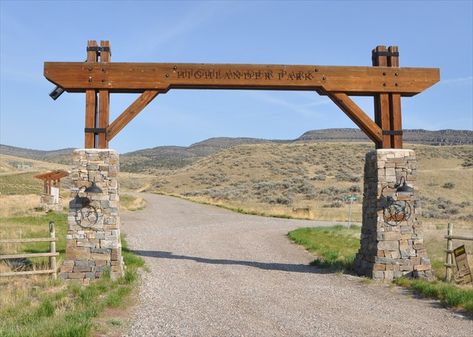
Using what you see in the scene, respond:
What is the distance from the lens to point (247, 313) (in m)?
8.01

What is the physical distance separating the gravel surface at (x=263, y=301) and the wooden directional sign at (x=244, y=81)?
12.2 ft

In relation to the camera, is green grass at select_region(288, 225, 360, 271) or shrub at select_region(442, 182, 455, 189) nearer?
green grass at select_region(288, 225, 360, 271)

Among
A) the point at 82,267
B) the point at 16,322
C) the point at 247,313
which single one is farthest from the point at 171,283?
the point at 16,322

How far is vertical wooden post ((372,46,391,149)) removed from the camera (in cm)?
1163

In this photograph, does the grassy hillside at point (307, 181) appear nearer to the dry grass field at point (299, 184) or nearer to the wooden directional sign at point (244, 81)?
the dry grass field at point (299, 184)

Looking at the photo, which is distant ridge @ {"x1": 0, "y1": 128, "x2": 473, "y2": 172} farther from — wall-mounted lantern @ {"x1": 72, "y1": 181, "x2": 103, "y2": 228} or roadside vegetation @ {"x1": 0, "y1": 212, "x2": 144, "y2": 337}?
roadside vegetation @ {"x1": 0, "y1": 212, "x2": 144, "y2": 337}

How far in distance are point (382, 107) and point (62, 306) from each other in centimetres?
852

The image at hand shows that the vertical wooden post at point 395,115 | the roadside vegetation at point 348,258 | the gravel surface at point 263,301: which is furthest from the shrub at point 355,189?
the vertical wooden post at point 395,115

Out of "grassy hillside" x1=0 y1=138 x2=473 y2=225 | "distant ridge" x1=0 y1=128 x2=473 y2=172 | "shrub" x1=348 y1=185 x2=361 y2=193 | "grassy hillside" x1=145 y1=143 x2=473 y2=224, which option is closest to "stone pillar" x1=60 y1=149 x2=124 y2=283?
"grassy hillside" x1=0 y1=138 x2=473 y2=225

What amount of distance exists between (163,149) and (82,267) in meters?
167

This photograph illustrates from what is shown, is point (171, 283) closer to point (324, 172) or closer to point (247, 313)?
point (247, 313)

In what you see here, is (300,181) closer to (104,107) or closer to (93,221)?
(104,107)

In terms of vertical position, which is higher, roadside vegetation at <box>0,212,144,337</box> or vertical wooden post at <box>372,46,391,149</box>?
vertical wooden post at <box>372,46,391,149</box>

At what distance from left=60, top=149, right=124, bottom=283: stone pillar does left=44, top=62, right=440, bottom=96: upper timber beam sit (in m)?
1.76
